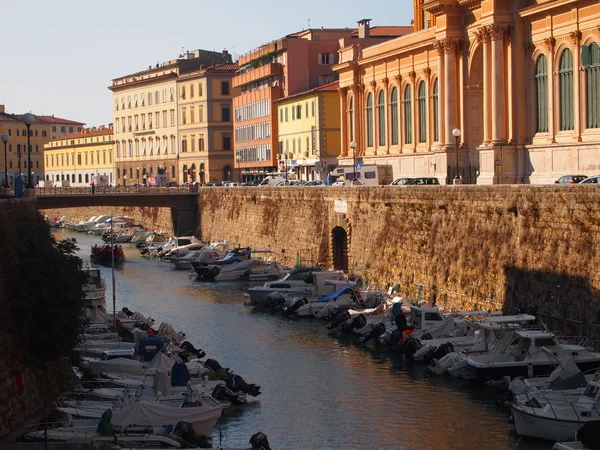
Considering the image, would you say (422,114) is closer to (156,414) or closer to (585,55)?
(585,55)

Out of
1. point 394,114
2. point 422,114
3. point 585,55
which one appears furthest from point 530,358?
point 394,114

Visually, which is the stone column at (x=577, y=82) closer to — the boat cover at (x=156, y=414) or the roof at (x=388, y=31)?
the boat cover at (x=156, y=414)

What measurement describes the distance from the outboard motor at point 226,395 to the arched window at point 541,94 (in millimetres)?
31185

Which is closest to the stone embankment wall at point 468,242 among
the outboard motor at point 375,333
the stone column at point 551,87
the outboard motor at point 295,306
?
the outboard motor at point 375,333

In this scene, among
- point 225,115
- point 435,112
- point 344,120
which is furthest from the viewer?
point 225,115

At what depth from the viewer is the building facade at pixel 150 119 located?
156250 mm

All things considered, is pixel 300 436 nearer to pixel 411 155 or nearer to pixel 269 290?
pixel 269 290

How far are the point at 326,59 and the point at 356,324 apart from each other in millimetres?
69932

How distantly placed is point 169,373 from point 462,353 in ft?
35.0

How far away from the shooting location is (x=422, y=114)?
272ft

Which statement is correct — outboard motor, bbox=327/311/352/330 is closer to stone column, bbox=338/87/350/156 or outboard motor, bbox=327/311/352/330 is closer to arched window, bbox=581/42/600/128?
arched window, bbox=581/42/600/128

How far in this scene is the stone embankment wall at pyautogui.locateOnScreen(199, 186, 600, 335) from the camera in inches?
1753

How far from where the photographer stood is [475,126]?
240 ft

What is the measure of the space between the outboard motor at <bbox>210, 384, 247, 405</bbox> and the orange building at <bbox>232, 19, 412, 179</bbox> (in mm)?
72071
